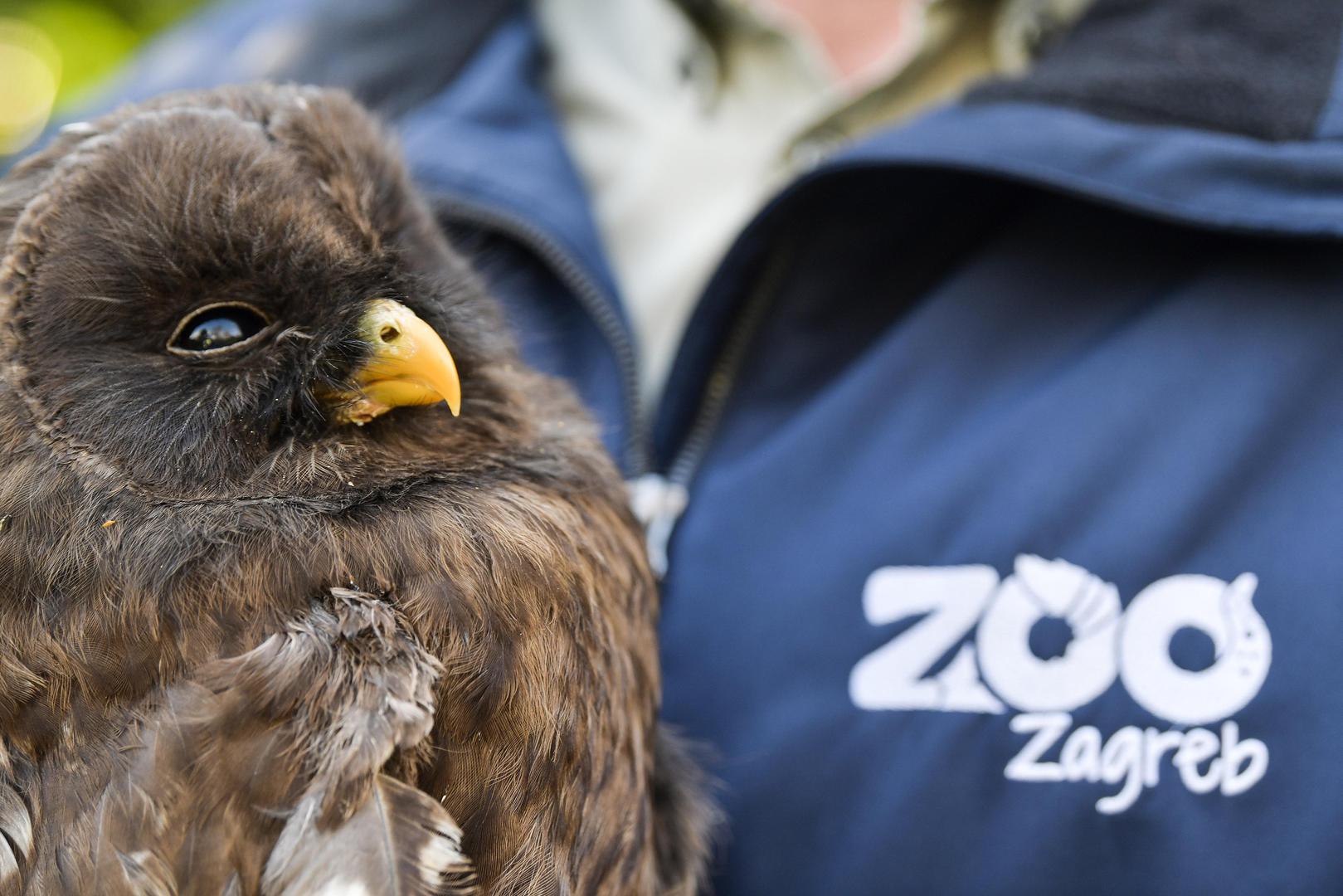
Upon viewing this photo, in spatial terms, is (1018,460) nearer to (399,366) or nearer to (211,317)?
(399,366)

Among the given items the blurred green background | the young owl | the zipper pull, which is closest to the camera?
the young owl

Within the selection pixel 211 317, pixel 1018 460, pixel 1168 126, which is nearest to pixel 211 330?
pixel 211 317

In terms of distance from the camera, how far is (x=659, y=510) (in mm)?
1630

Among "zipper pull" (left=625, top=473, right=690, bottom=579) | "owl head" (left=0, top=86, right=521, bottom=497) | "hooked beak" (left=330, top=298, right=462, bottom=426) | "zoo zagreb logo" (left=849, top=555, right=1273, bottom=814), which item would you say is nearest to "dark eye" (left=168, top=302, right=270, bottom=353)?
"owl head" (left=0, top=86, right=521, bottom=497)

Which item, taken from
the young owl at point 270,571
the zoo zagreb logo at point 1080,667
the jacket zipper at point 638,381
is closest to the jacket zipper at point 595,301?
the jacket zipper at point 638,381

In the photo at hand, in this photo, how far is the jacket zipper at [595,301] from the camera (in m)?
1.71


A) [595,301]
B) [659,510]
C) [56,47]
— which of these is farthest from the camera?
[56,47]

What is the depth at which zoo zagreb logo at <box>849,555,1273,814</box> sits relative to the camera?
1.23m

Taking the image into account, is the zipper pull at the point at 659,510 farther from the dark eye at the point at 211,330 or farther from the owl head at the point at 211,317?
the dark eye at the point at 211,330

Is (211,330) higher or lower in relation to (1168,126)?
lower

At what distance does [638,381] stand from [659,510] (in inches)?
8.6

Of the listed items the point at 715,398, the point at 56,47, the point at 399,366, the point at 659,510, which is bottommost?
the point at 56,47

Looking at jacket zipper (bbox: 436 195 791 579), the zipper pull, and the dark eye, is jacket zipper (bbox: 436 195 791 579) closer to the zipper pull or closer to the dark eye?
the zipper pull

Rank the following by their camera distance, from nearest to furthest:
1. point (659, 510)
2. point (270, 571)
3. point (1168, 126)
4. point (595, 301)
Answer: point (270, 571), point (1168, 126), point (659, 510), point (595, 301)
